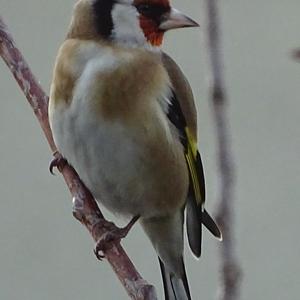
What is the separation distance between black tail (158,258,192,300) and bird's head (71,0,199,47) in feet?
1.68

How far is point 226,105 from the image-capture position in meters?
0.94

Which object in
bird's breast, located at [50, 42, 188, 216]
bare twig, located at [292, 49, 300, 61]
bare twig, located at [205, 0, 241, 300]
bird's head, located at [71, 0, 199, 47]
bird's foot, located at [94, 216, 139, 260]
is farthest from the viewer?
bird's head, located at [71, 0, 199, 47]

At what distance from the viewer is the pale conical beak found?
1.81 metres

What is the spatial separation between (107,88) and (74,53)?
120mm

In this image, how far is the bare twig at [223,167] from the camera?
888 millimetres

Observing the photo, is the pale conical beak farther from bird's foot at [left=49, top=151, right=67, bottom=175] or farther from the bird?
bird's foot at [left=49, top=151, right=67, bottom=175]

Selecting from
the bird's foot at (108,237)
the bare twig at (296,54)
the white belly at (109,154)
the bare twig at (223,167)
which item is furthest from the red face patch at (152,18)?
the bare twig at (296,54)

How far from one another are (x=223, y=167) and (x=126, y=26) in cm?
104

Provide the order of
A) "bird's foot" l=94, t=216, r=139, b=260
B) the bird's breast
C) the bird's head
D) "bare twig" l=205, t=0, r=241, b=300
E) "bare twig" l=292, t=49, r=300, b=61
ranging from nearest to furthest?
"bare twig" l=292, t=49, r=300, b=61
"bare twig" l=205, t=0, r=241, b=300
"bird's foot" l=94, t=216, r=139, b=260
the bird's breast
the bird's head

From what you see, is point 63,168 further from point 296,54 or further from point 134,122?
point 296,54

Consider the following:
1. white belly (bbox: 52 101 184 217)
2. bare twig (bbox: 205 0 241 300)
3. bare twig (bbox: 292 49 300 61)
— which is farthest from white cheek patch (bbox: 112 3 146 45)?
bare twig (bbox: 292 49 300 61)

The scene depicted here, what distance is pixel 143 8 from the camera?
1937 mm

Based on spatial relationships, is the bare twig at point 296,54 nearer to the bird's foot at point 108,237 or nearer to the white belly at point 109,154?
the bird's foot at point 108,237

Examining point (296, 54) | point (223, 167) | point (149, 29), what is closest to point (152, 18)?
point (149, 29)
